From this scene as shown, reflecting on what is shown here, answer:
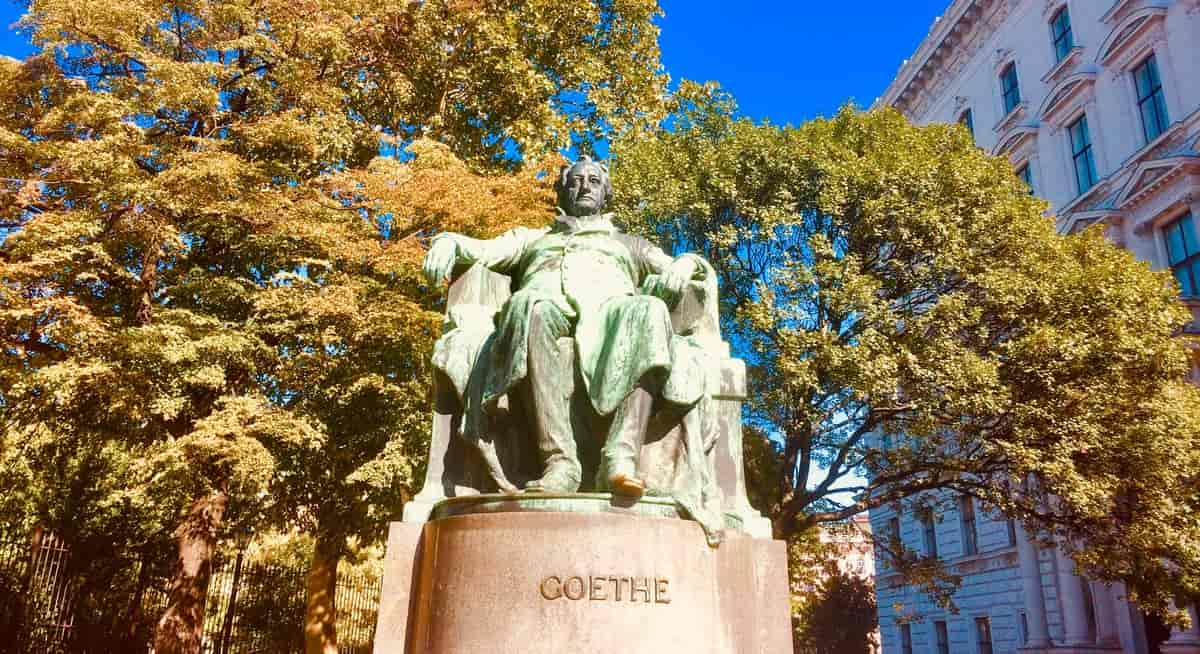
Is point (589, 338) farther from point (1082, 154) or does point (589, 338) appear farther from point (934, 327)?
point (1082, 154)

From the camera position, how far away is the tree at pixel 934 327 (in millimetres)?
15000

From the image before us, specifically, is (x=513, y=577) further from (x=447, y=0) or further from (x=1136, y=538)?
(x=447, y=0)

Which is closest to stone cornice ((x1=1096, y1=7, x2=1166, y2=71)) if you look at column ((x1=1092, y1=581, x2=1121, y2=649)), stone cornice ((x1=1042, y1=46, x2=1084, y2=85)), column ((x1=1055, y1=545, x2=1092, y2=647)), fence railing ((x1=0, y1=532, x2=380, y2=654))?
stone cornice ((x1=1042, y1=46, x2=1084, y2=85))

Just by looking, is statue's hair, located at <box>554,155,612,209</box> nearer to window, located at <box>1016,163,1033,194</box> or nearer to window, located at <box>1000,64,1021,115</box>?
window, located at <box>1016,163,1033,194</box>

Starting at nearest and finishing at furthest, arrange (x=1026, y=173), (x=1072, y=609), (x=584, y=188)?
1. (x=584, y=188)
2. (x=1072, y=609)
3. (x=1026, y=173)

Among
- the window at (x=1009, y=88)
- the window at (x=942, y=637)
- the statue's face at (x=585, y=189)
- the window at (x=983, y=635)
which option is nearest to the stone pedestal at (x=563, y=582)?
the statue's face at (x=585, y=189)

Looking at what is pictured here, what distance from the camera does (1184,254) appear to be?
23.5 metres

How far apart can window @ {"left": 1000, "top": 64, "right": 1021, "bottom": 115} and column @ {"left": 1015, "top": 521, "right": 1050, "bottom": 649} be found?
15.5 metres

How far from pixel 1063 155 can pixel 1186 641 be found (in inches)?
617

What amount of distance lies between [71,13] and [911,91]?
33731 millimetres

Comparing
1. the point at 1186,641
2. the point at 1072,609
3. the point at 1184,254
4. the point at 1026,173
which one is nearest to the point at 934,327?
the point at 1186,641

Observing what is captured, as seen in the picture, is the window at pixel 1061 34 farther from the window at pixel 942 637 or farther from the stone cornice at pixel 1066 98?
the window at pixel 942 637

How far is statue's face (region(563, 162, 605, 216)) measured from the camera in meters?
6.14

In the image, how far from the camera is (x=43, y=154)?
41.0ft
